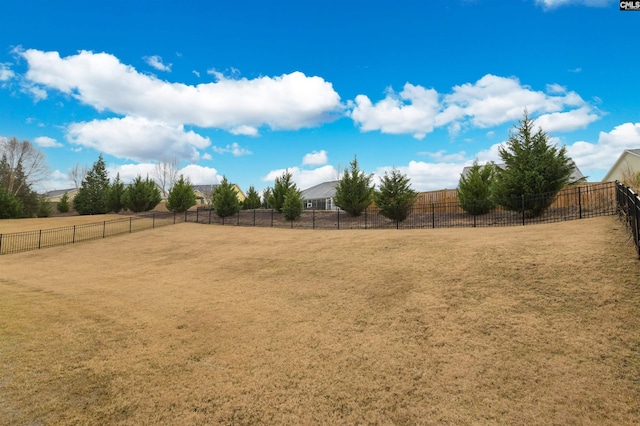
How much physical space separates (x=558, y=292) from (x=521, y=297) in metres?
0.63

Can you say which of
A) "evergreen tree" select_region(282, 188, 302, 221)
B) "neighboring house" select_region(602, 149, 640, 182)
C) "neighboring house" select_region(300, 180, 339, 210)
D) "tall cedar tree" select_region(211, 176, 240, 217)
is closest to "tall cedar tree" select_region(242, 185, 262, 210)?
"neighboring house" select_region(300, 180, 339, 210)

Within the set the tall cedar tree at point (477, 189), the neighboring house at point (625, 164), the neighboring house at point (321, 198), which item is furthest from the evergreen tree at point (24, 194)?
the neighboring house at point (625, 164)

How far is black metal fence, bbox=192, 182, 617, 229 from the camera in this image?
14.1 m

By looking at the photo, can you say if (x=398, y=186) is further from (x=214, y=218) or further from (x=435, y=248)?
(x=214, y=218)

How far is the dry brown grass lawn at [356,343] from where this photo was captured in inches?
137

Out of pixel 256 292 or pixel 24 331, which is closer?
pixel 24 331

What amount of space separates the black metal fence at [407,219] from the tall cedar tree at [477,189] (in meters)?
0.56

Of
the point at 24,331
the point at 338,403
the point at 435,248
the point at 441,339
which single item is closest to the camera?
the point at 338,403

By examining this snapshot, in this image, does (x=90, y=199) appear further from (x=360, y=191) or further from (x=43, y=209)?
(x=360, y=191)

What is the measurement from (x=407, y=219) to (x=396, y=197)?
195 cm

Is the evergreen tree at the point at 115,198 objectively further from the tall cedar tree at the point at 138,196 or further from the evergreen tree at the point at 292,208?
the evergreen tree at the point at 292,208

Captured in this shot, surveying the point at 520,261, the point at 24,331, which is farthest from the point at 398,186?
the point at 24,331

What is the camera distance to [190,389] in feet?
12.8

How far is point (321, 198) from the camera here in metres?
47.9
